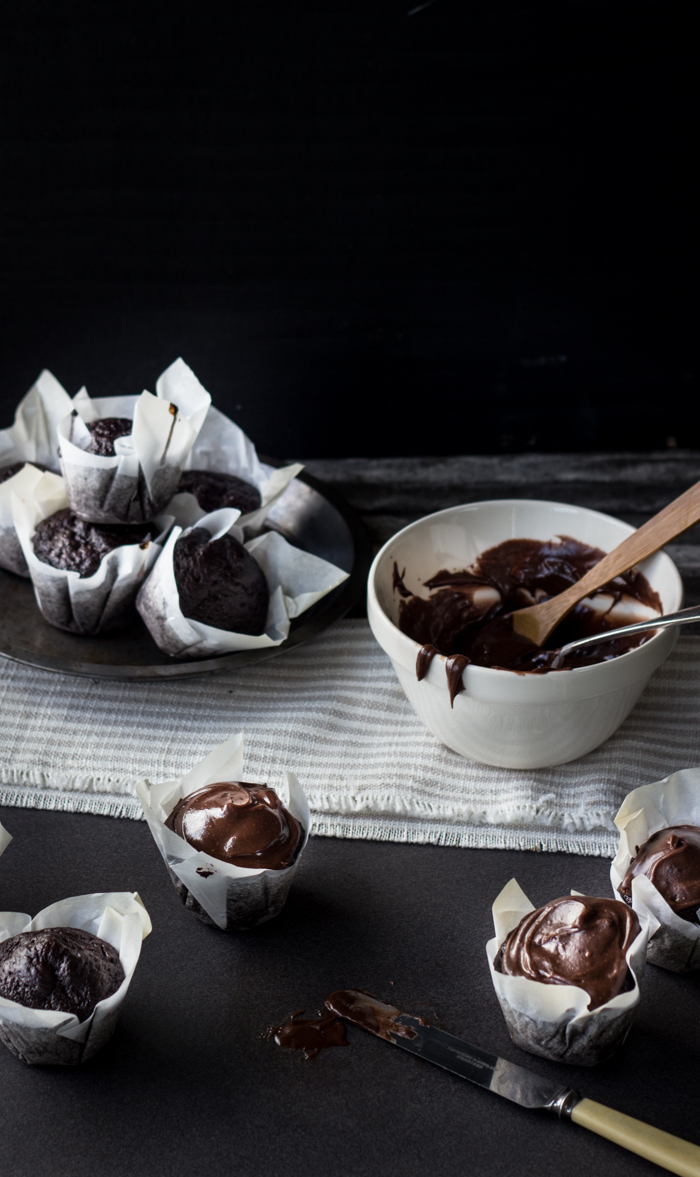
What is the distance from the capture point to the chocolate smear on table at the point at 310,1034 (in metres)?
0.90

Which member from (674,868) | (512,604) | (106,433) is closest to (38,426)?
(106,433)

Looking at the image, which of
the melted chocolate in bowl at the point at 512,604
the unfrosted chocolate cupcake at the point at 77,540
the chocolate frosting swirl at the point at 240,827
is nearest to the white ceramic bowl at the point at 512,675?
the melted chocolate in bowl at the point at 512,604

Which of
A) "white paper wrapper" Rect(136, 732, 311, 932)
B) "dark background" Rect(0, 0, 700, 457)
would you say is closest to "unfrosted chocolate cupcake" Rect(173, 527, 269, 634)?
"white paper wrapper" Rect(136, 732, 311, 932)

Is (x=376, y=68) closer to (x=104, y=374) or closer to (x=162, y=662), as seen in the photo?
(x=104, y=374)

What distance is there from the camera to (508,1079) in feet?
2.78

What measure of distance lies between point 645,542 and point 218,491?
634 mm

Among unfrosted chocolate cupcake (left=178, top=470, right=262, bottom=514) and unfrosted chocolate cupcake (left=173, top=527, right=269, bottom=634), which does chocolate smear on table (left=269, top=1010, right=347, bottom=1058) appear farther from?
unfrosted chocolate cupcake (left=178, top=470, right=262, bottom=514)

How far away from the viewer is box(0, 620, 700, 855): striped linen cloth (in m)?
1.14

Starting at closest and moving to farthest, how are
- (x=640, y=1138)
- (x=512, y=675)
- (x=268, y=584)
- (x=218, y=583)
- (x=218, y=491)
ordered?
(x=640, y=1138)
(x=512, y=675)
(x=218, y=583)
(x=268, y=584)
(x=218, y=491)

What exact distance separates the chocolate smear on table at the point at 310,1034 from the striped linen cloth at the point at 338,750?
247 millimetres

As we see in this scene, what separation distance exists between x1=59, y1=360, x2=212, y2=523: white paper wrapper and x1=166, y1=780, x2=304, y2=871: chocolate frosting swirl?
477 mm

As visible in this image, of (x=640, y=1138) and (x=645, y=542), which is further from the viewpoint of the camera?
(x=645, y=542)

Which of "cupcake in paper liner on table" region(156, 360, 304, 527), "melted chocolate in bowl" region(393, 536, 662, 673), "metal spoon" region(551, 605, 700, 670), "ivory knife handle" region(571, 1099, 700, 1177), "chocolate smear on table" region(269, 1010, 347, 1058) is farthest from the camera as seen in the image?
"cupcake in paper liner on table" region(156, 360, 304, 527)

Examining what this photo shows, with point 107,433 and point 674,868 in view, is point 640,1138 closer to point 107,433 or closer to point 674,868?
point 674,868
